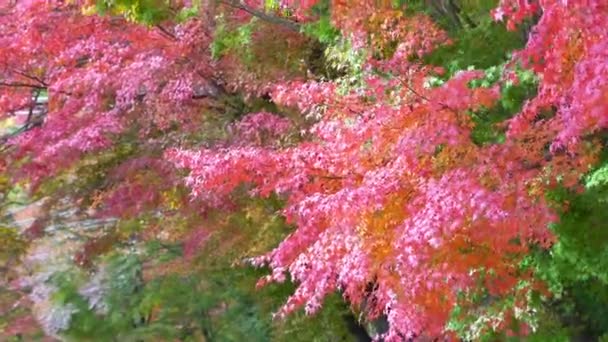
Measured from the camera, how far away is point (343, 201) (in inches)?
226

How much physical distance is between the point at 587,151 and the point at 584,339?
3.02 metres

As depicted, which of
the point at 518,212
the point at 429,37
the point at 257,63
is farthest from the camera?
the point at 257,63

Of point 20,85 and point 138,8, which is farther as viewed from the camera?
point 20,85

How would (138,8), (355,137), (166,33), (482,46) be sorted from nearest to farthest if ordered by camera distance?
(355,137) → (482,46) → (138,8) → (166,33)

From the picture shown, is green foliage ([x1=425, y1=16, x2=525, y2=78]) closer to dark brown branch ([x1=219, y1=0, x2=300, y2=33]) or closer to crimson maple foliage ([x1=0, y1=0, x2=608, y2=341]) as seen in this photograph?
crimson maple foliage ([x1=0, y1=0, x2=608, y2=341])

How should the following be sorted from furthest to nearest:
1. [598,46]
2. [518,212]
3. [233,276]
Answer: [233,276] < [518,212] < [598,46]

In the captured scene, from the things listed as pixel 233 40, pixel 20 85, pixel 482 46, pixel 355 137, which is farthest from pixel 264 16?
pixel 20 85

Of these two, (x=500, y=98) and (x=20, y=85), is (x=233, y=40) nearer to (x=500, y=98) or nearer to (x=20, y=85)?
(x=20, y=85)

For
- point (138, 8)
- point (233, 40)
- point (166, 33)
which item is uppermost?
point (138, 8)

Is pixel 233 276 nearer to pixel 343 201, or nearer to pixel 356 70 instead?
pixel 356 70

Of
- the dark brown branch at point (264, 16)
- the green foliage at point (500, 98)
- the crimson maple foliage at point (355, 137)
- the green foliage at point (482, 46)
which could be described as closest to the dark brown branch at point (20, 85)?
the crimson maple foliage at point (355, 137)

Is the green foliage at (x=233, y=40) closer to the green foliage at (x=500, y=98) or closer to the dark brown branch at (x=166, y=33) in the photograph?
the dark brown branch at (x=166, y=33)

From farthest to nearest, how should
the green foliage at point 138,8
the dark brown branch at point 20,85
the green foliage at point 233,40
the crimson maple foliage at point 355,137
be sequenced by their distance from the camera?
1. the dark brown branch at point 20,85
2. the green foliage at point 233,40
3. the green foliage at point 138,8
4. the crimson maple foliage at point 355,137

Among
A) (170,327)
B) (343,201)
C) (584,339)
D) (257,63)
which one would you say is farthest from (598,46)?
(170,327)
